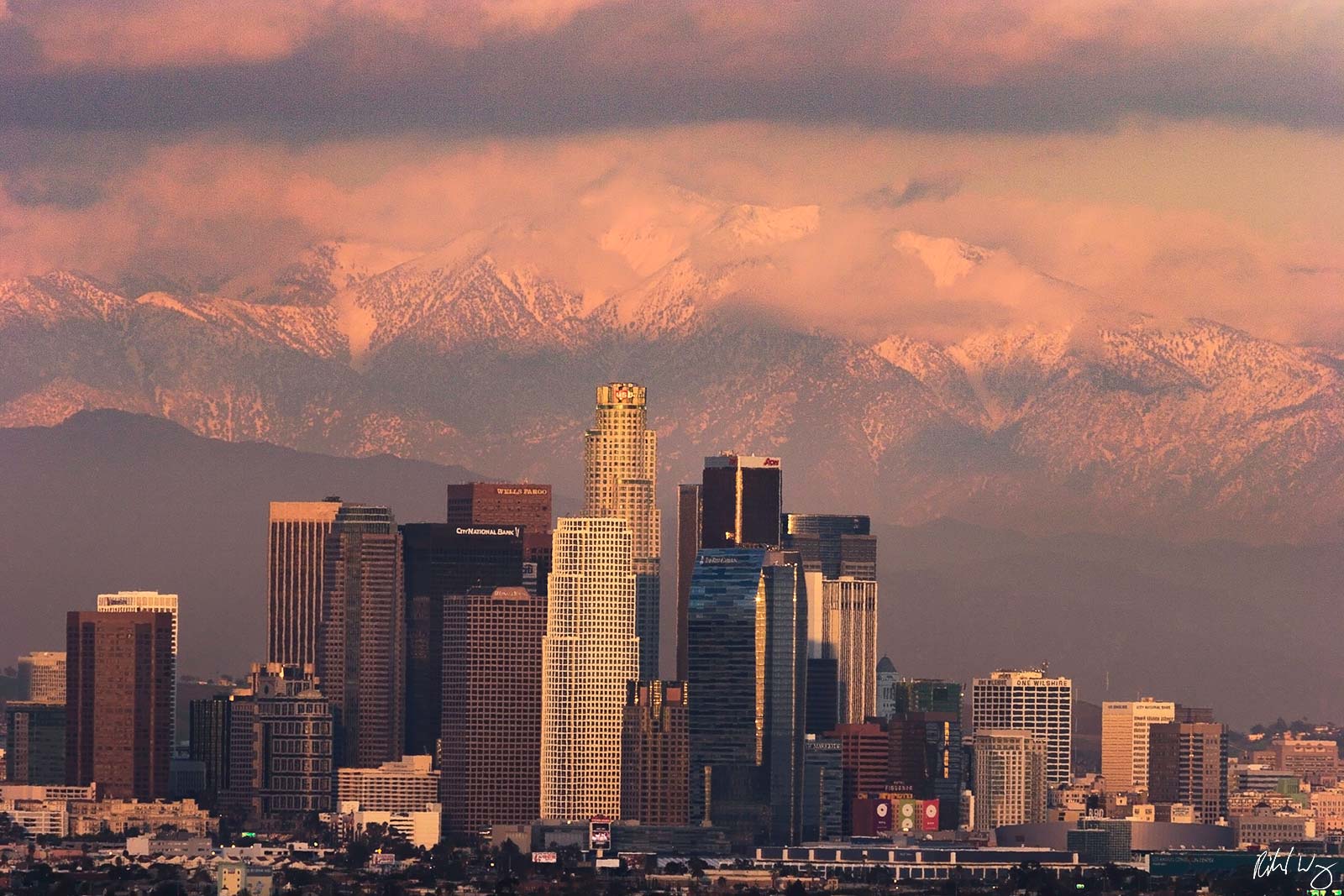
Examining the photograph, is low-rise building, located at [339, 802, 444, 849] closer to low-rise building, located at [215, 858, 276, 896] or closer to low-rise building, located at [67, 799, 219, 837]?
low-rise building, located at [67, 799, 219, 837]

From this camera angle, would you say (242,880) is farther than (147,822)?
No

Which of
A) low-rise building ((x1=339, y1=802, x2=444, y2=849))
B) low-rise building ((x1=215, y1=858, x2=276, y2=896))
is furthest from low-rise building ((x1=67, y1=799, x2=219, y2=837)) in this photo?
low-rise building ((x1=215, y1=858, x2=276, y2=896))

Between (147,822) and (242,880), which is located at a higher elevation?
(147,822)

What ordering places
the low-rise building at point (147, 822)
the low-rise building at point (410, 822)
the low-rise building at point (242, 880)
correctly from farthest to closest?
the low-rise building at point (147, 822), the low-rise building at point (410, 822), the low-rise building at point (242, 880)

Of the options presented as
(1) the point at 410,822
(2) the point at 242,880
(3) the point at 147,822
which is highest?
(1) the point at 410,822

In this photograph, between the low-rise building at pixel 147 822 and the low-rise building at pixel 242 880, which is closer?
the low-rise building at pixel 242 880

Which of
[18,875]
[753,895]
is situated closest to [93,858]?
[18,875]

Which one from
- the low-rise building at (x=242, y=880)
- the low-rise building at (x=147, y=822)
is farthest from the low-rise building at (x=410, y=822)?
the low-rise building at (x=242, y=880)

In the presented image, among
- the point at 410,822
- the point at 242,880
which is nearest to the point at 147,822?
the point at 410,822

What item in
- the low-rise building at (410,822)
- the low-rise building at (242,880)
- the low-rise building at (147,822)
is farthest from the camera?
the low-rise building at (147,822)

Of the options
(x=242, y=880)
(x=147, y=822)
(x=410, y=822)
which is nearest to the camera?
(x=242, y=880)

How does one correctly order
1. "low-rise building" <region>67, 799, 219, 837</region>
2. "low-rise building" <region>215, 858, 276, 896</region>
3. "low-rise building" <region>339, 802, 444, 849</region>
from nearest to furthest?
"low-rise building" <region>215, 858, 276, 896</region> → "low-rise building" <region>339, 802, 444, 849</region> → "low-rise building" <region>67, 799, 219, 837</region>

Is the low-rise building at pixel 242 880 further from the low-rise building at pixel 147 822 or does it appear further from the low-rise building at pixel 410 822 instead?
the low-rise building at pixel 147 822

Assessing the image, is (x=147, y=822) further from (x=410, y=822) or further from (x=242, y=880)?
(x=242, y=880)
